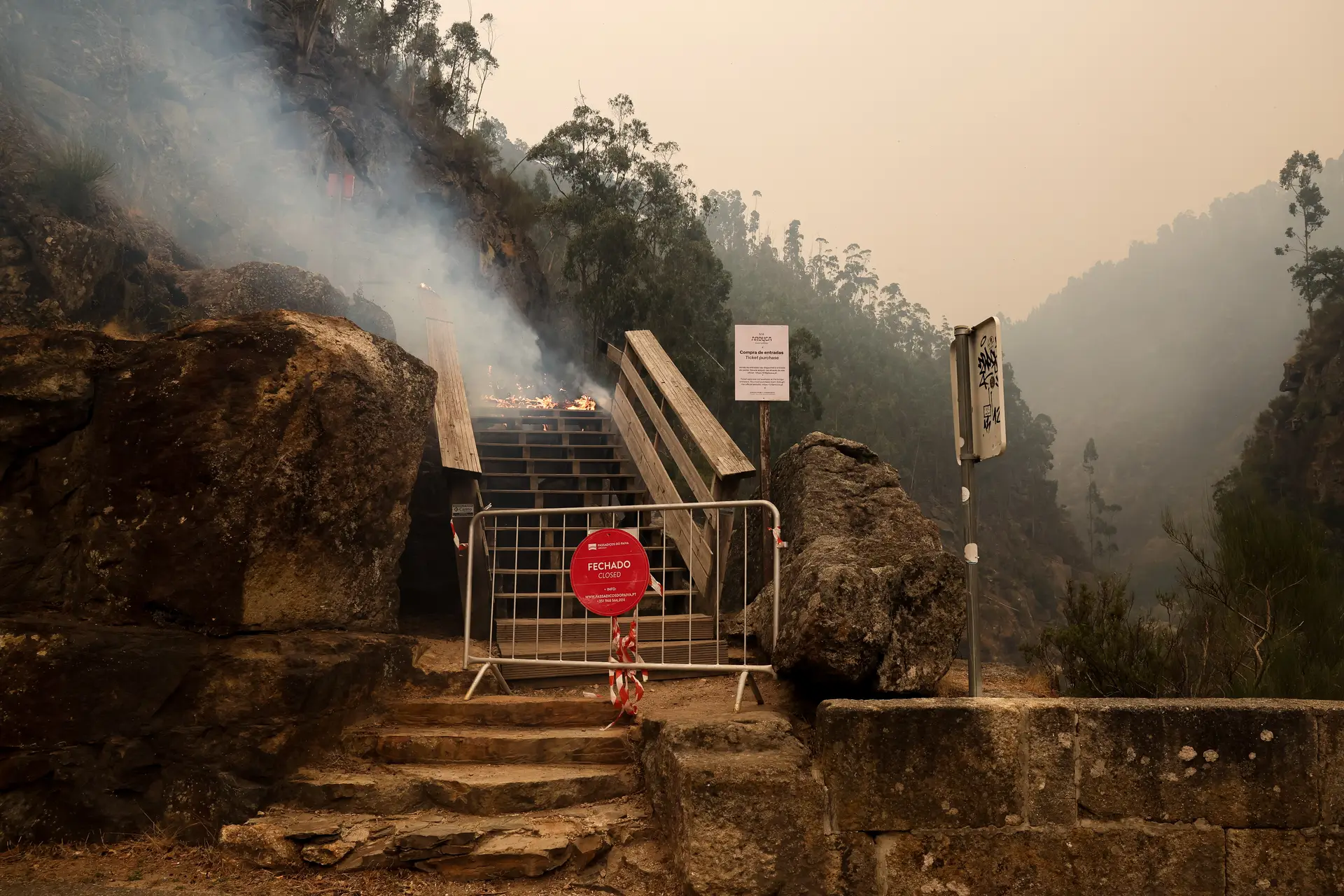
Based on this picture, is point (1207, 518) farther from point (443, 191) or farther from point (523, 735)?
point (443, 191)

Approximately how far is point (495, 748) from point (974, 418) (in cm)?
281

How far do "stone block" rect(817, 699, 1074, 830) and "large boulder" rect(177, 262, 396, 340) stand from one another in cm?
1057

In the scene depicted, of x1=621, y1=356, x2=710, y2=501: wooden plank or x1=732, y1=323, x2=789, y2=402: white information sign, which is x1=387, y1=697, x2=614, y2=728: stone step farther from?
x1=732, y1=323, x2=789, y2=402: white information sign

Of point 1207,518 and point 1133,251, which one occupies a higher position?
point 1133,251

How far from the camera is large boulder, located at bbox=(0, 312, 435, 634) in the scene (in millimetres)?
4320

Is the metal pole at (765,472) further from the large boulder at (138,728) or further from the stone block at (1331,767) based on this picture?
the stone block at (1331,767)

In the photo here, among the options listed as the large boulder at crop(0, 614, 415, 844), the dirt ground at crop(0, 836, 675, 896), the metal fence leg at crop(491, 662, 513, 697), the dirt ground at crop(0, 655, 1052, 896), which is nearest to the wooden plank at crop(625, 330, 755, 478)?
the metal fence leg at crop(491, 662, 513, 697)

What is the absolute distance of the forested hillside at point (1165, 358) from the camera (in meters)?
65.1

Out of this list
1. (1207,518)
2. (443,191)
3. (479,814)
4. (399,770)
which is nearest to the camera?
(479,814)

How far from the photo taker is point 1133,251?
103062 millimetres

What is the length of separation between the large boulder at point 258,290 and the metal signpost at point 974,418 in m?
10.1

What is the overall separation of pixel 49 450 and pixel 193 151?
18.2 m

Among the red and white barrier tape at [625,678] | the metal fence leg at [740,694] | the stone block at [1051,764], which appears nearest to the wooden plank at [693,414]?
the red and white barrier tape at [625,678]

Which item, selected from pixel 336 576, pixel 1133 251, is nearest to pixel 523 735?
pixel 336 576
